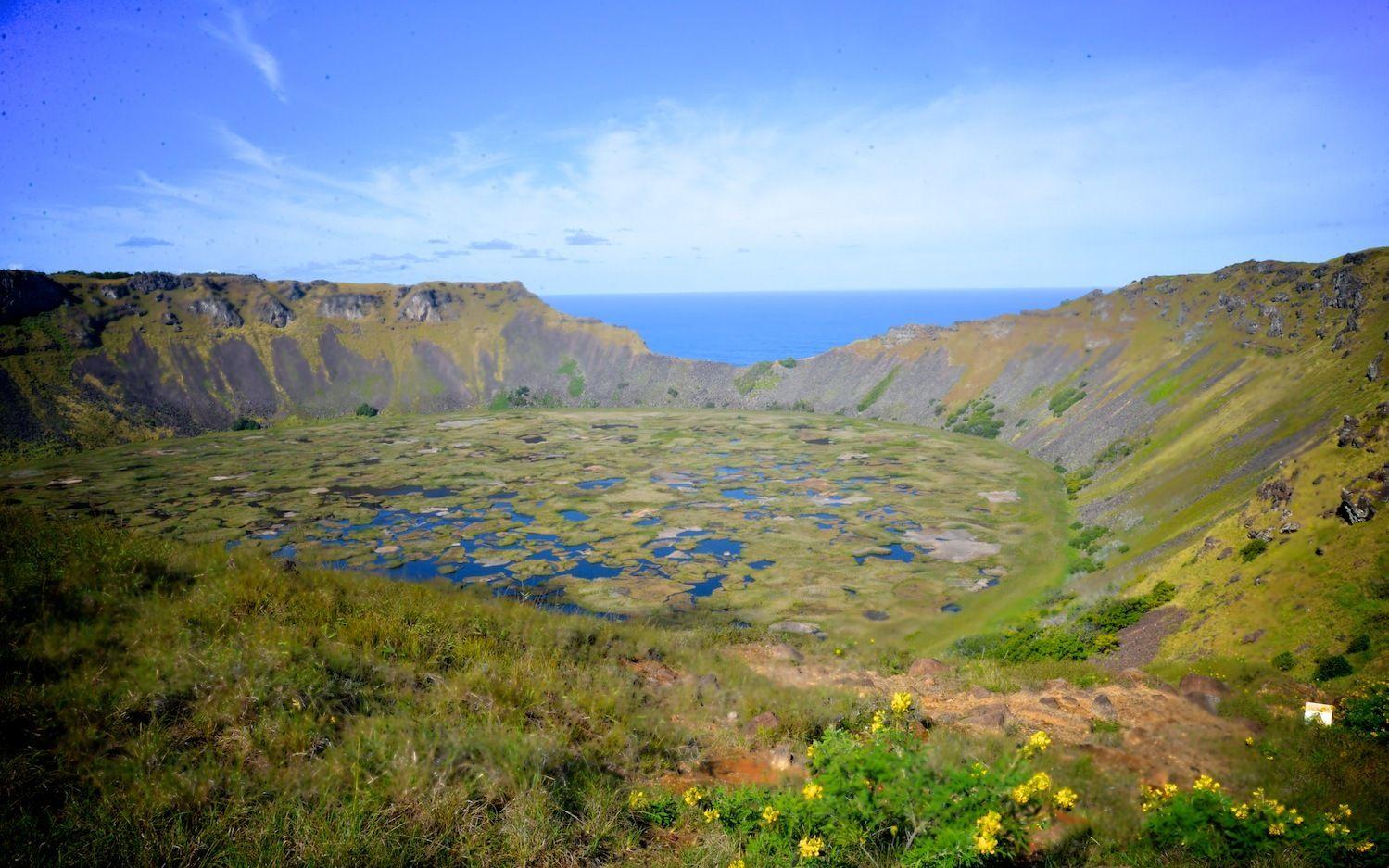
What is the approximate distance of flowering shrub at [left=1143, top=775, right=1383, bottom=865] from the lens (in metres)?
7.32

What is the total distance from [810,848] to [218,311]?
160281 millimetres

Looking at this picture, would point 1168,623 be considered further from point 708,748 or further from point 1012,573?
point 708,748

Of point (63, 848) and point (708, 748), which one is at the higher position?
point (63, 848)

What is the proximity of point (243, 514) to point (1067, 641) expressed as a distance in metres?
64.2

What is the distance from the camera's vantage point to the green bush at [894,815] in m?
6.36

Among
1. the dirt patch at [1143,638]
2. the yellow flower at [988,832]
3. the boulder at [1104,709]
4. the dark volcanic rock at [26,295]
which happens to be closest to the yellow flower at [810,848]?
the yellow flower at [988,832]

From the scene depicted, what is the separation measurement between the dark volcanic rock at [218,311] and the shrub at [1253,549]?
159268 mm

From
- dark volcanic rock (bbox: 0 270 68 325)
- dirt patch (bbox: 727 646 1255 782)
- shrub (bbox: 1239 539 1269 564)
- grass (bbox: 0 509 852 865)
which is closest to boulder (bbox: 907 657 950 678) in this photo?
dirt patch (bbox: 727 646 1255 782)

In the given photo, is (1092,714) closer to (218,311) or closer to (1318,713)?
(1318,713)

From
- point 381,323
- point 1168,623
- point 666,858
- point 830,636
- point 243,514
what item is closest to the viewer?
point 666,858

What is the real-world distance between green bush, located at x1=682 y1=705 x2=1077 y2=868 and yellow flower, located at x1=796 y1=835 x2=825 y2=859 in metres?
0.01

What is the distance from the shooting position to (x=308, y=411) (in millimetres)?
121500

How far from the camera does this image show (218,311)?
128250 millimetres

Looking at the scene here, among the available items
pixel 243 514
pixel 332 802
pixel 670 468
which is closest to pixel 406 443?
pixel 243 514
